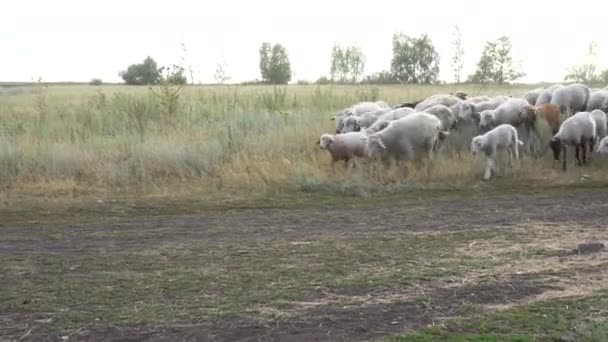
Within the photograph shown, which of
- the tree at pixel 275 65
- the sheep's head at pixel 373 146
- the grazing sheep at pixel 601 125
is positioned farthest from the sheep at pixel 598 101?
the tree at pixel 275 65

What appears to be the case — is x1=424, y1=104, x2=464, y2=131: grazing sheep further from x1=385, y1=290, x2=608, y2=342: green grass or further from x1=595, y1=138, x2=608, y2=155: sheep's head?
x1=385, y1=290, x2=608, y2=342: green grass

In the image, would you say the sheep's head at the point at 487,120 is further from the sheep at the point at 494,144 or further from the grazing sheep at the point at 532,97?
the grazing sheep at the point at 532,97

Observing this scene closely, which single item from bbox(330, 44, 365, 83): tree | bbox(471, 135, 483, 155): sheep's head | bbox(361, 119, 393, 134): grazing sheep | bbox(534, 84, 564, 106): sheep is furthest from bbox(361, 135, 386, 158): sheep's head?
bbox(330, 44, 365, 83): tree

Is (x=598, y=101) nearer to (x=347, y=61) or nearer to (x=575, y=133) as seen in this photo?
(x=575, y=133)

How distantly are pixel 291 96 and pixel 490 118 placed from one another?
1027 cm

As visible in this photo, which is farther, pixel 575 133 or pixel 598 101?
pixel 598 101

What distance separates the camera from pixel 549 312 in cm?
600

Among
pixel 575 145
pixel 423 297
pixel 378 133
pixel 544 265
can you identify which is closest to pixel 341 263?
pixel 423 297

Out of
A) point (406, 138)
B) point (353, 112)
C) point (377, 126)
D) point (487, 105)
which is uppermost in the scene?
point (487, 105)

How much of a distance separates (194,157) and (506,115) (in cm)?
618

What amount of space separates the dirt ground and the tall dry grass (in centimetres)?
172

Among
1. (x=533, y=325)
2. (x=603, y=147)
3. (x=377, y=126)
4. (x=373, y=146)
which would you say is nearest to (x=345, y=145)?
(x=373, y=146)

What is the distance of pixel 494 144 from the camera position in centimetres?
1386

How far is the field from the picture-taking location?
5973 millimetres
